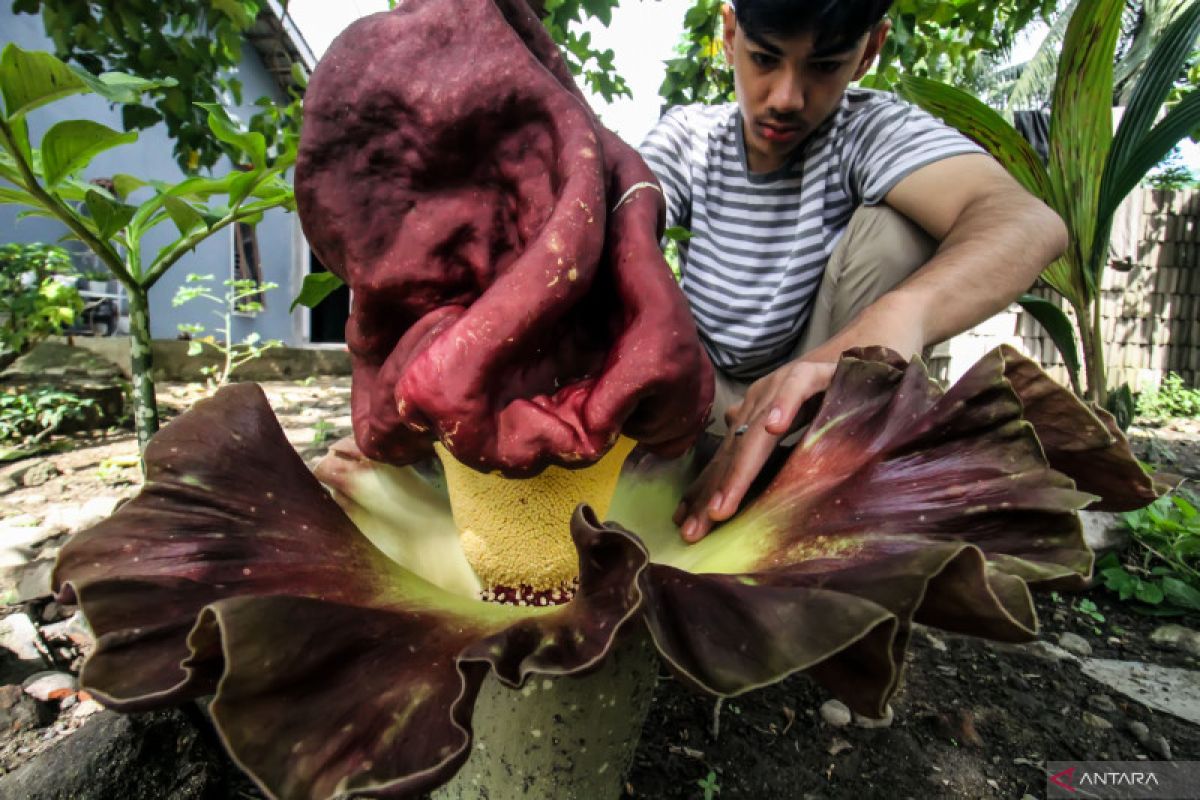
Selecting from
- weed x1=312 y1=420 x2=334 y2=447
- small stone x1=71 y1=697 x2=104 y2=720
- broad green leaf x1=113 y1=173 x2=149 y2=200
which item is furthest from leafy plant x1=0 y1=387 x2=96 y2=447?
broad green leaf x1=113 y1=173 x2=149 y2=200

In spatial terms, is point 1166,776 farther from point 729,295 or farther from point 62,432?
point 62,432

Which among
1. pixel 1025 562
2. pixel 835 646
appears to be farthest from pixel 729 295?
pixel 835 646

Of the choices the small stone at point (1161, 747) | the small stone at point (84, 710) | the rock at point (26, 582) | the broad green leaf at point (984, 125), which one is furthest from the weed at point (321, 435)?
the small stone at point (1161, 747)

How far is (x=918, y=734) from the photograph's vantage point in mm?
1592

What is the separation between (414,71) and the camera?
0.90 meters

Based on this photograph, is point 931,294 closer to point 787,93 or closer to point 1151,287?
point 787,93

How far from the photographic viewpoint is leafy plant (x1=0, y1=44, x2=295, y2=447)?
3.52 feet

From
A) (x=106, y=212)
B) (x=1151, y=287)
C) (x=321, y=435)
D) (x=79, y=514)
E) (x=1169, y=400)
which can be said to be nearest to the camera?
(x=106, y=212)

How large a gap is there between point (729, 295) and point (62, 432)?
12.3 feet

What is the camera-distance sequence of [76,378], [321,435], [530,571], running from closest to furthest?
1. [530,571]
2. [321,435]
3. [76,378]

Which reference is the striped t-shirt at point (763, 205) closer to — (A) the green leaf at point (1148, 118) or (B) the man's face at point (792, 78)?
(B) the man's face at point (792, 78)

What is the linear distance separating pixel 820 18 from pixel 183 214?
1.43 meters

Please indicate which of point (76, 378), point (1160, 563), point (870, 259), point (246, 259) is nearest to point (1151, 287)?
point (1160, 563)

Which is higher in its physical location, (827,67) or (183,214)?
(827,67)
